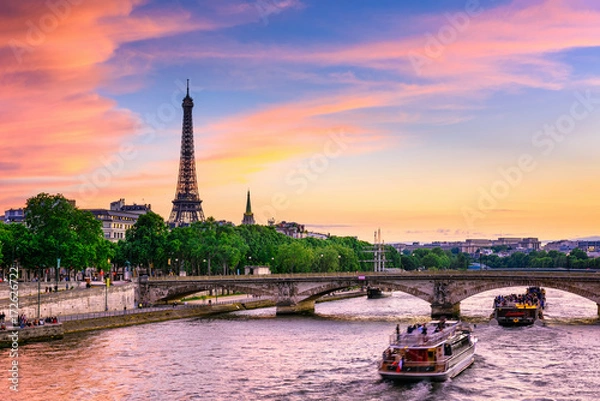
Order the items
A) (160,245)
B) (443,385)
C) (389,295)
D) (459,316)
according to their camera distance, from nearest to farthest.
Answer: (443,385), (459,316), (160,245), (389,295)

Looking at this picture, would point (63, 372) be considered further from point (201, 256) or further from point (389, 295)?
point (389, 295)

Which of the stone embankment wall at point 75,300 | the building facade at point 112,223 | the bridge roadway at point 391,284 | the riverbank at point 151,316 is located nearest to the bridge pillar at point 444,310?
the bridge roadway at point 391,284

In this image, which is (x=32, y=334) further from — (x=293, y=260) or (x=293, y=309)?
(x=293, y=260)

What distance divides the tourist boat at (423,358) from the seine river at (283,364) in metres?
0.88

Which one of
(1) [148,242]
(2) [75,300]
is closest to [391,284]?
(2) [75,300]

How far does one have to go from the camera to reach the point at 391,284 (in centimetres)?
9575

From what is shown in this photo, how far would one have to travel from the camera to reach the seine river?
1816 inches

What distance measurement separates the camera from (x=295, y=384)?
4831cm

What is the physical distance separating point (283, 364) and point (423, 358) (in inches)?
395

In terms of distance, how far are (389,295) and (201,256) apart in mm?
35293

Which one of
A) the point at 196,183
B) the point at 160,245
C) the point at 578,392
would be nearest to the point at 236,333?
the point at 578,392

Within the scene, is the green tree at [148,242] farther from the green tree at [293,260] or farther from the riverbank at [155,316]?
the green tree at [293,260]

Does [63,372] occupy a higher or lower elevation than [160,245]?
lower

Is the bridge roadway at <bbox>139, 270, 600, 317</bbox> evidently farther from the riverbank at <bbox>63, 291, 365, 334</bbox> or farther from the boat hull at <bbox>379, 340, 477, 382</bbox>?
the boat hull at <bbox>379, 340, 477, 382</bbox>
